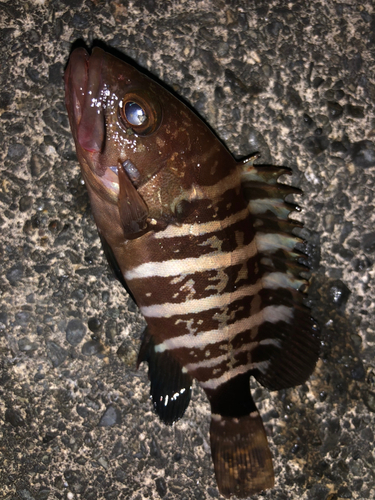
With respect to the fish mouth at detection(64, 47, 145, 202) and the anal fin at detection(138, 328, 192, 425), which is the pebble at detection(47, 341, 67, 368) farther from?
the fish mouth at detection(64, 47, 145, 202)

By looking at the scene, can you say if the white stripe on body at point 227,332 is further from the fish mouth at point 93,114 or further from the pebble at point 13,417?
the pebble at point 13,417

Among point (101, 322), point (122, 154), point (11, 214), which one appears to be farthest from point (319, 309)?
point (11, 214)

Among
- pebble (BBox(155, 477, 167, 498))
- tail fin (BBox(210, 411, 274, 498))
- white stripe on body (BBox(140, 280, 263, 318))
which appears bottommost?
pebble (BBox(155, 477, 167, 498))

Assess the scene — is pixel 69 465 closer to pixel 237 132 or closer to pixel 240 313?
pixel 240 313

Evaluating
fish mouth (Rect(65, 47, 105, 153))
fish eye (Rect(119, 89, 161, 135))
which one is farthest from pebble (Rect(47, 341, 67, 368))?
fish eye (Rect(119, 89, 161, 135))

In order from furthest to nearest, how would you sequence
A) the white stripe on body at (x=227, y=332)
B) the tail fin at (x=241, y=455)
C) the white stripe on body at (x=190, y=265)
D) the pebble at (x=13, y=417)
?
the pebble at (x=13, y=417)
the tail fin at (x=241, y=455)
the white stripe on body at (x=227, y=332)
the white stripe on body at (x=190, y=265)

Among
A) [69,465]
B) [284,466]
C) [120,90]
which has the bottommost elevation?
[284,466]

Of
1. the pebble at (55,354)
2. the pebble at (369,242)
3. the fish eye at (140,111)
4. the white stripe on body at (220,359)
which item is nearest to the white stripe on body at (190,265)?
the white stripe on body at (220,359)
